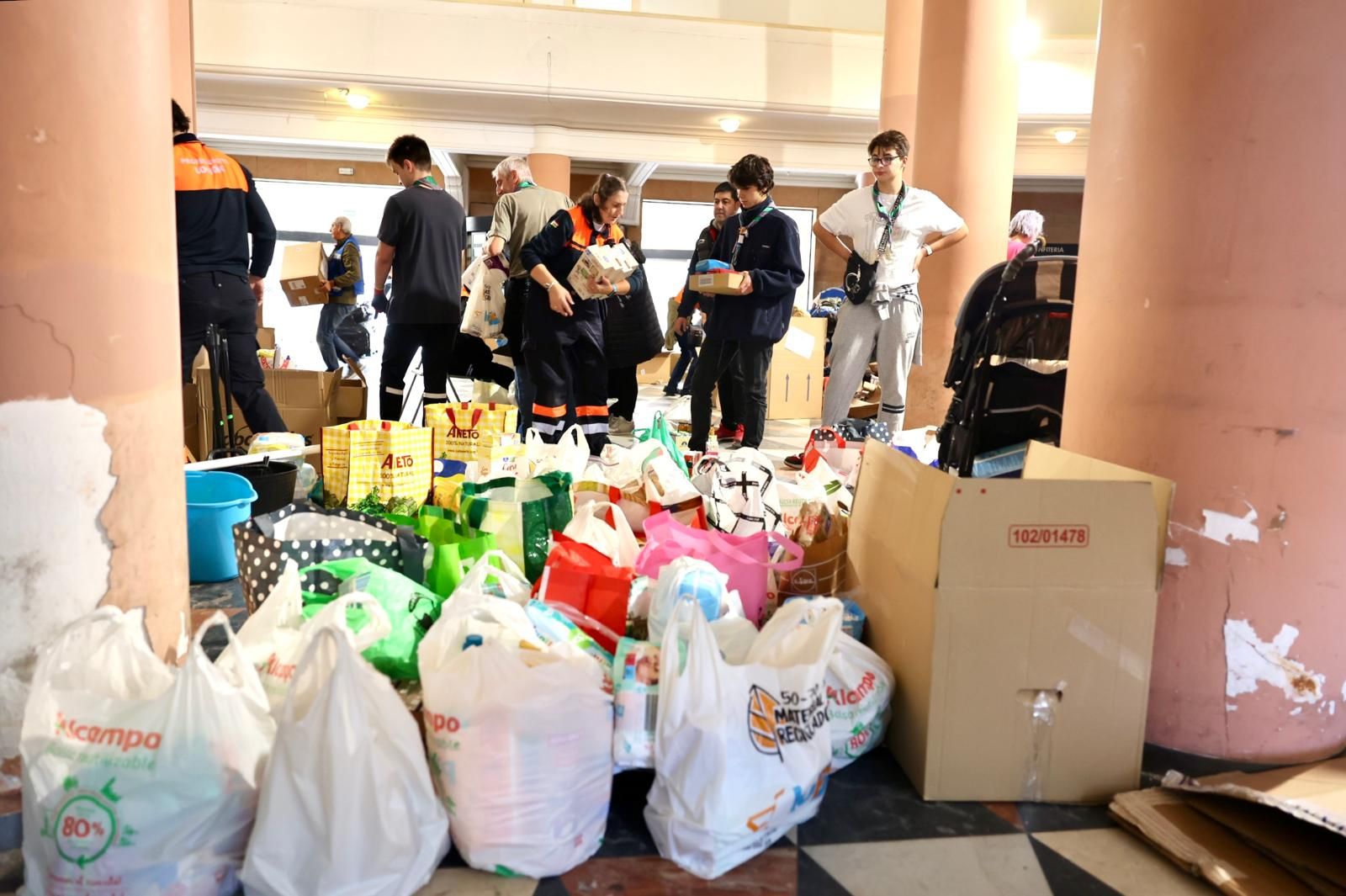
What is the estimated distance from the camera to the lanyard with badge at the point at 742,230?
164 inches

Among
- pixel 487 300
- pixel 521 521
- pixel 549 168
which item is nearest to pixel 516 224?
pixel 487 300

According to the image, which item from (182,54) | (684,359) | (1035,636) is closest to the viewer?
(1035,636)

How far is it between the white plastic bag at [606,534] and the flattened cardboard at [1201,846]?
105cm

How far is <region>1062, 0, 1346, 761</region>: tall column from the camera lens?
5.17ft

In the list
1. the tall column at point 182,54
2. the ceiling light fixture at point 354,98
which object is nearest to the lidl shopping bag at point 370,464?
the tall column at point 182,54

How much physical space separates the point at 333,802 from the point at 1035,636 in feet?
3.44

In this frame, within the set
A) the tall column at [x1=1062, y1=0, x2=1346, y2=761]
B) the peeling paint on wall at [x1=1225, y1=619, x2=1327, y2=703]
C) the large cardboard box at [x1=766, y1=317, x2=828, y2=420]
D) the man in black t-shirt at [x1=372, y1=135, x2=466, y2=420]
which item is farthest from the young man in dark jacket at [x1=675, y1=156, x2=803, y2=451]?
the peeling paint on wall at [x1=1225, y1=619, x2=1327, y2=703]

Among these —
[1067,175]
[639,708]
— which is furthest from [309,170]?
[639,708]

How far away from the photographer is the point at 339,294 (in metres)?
6.37

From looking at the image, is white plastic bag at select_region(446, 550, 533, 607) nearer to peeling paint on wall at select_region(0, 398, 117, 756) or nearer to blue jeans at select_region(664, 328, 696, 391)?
peeling paint on wall at select_region(0, 398, 117, 756)

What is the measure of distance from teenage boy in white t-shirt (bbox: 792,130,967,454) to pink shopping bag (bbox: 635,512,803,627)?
7.08ft

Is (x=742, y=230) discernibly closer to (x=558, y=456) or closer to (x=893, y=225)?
(x=893, y=225)

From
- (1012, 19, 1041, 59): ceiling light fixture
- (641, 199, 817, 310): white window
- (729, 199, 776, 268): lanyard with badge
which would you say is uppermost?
(1012, 19, 1041, 59): ceiling light fixture

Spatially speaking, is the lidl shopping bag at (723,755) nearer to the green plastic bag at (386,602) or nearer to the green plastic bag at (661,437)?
the green plastic bag at (386,602)
